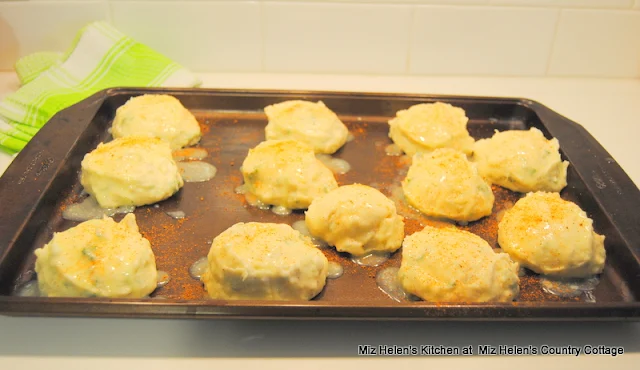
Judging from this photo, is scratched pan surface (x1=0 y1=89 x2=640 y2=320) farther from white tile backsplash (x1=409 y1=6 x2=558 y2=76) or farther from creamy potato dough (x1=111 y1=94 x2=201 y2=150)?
white tile backsplash (x1=409 y1=6 x2=558 y2=76)

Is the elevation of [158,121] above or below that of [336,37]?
below

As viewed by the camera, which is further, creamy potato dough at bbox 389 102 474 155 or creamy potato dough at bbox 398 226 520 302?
creamy potato dough at bbox 389 102 474 155

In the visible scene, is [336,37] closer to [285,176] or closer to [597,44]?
[285,176]

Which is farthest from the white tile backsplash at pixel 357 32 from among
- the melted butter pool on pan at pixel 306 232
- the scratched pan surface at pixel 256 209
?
the melted butter pool on pan at pixel 306 232

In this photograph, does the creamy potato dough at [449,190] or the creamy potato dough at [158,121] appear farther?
the creamy potato dough at [158,121]

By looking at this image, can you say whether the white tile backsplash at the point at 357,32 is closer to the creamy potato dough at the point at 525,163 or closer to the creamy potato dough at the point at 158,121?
the creamy potato dough at the point at 158,121

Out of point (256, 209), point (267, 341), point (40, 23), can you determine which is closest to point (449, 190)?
point (256, 209)

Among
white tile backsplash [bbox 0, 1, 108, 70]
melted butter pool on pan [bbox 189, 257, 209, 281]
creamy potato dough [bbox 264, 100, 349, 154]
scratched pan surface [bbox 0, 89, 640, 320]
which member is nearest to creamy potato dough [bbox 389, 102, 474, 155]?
scratched pan surface [bbox 0, 89, 640, 320]
